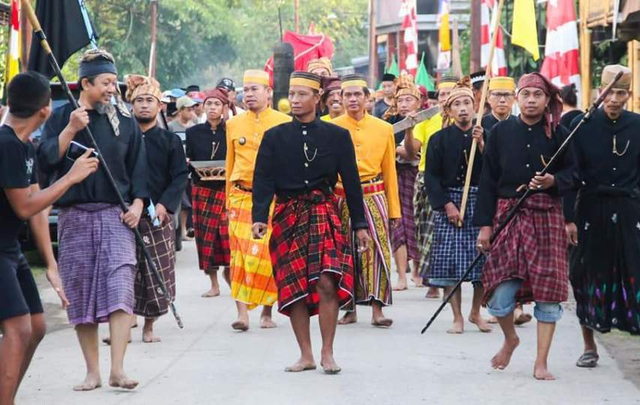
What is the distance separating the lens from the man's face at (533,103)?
9.34m

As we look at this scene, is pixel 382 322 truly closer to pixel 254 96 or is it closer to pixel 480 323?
pixel 480 323

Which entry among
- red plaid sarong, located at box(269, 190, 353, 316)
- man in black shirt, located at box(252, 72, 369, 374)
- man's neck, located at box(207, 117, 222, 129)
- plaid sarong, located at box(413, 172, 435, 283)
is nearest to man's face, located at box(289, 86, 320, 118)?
man in black shirt, located at box(252, 72, 369, 374)

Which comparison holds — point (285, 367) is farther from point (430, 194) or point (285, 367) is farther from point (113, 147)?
point (430, 194)

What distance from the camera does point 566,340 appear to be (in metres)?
10.9

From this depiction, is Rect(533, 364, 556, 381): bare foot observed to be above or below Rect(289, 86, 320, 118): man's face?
below

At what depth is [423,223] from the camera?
13.2m

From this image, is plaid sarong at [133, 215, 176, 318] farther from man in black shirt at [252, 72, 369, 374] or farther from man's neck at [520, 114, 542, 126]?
man's neck at [520, 114, 542, 126]

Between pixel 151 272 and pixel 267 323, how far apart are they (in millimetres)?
1691

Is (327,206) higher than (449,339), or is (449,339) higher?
(327,206)

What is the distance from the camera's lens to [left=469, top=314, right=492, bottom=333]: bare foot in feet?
38.0

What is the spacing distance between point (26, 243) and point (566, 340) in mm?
5898

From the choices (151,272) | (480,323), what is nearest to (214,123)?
(480,323)

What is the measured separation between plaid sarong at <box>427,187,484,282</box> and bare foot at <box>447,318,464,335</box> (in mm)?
352

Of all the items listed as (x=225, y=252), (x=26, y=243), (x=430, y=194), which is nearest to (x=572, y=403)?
(x=430, y=194)
